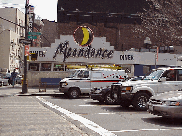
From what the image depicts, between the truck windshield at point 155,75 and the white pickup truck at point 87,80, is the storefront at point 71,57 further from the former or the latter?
the truck windshield at point 155,75

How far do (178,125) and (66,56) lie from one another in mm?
23358

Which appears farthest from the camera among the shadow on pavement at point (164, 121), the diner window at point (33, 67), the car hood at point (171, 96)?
the diner window at point (33, 67)

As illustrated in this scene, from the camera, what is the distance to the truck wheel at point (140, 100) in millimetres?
14096

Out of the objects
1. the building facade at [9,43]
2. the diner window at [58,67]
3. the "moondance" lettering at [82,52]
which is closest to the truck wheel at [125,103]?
the "moondance" lettering at [82,52]

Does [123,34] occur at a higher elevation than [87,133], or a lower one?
higher

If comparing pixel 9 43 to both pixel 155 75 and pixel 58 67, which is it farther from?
pixel 155 75

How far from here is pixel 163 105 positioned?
10.4 metres

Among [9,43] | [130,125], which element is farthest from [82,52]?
[9,43]

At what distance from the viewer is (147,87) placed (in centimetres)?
1423

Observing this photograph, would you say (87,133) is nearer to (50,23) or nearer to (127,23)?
(127,23)

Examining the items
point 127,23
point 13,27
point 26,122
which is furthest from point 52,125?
point 13,27

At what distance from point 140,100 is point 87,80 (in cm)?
816

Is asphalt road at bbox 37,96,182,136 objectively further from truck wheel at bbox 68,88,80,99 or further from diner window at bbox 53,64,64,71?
diner window at bbox 53,64,64,71

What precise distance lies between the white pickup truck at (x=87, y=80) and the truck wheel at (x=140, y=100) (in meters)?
7.44
